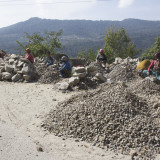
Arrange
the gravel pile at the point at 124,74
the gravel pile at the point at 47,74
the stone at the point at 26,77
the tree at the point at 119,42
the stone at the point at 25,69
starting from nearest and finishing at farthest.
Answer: the gravel pile at the point at 124,74 < the gravel pile at the point at 47,74 < the stone at the point at 26,77 < the stone at the point at 25,69 < the tree at the point at 119,42

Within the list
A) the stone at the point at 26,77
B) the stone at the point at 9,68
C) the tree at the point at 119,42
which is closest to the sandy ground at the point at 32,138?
the stone at the point at 26,77

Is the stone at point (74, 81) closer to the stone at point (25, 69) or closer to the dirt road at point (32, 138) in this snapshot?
the dirt road at point (32, 138)

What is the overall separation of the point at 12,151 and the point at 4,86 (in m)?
5.27

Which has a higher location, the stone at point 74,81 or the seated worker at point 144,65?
the seated worker at point 144,65

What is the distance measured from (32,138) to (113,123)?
71.8 inches

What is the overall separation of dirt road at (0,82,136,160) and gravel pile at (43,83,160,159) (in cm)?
24

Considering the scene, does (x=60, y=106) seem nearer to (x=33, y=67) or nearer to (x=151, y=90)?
(x=151, y=90)

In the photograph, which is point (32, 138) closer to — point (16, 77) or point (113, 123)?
point (113, 123)

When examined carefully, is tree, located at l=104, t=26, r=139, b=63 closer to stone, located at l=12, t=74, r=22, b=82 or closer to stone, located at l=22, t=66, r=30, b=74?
stone, located at l=22, t=66, r=30, b=74

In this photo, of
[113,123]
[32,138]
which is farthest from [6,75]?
[113,123]

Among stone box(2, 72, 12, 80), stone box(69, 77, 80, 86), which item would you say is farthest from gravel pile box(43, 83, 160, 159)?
stone box(2, 72, 12, 80)

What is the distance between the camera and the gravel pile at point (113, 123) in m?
3.82

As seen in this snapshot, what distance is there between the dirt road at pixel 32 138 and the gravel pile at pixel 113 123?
245mm

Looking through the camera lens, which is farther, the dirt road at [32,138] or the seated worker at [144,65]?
the seated worker at [144,65]
